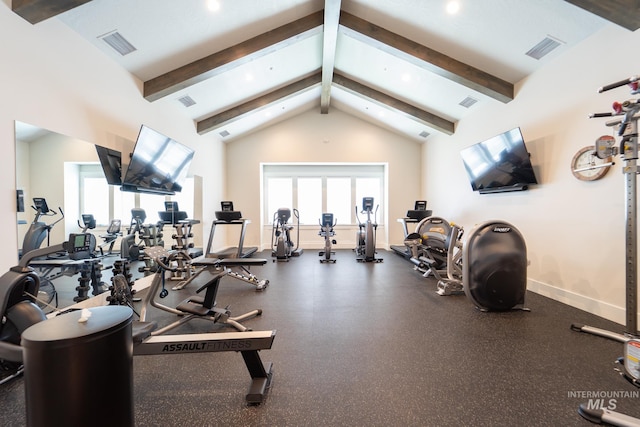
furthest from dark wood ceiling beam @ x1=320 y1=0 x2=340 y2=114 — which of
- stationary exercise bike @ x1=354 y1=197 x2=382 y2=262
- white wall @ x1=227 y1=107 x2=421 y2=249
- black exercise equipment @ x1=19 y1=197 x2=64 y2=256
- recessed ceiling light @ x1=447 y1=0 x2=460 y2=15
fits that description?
black exercise equipment @ x1=19 y1=197 x2=64 y2=256

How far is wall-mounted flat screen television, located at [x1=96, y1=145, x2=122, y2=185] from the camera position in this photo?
3494 mm

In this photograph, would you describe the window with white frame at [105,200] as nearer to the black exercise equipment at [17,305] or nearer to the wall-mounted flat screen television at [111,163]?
the wall-mounted flat screen television at [111,163]

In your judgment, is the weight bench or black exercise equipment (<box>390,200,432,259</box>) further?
black exercise equipment (<box>390,200,432,259</box>)

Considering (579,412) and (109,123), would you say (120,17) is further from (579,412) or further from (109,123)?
(579,412)

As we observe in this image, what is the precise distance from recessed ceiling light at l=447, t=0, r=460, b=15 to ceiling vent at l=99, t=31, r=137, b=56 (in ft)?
13.5

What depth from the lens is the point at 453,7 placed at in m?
3.35

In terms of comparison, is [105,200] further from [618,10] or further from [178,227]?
[618,10]

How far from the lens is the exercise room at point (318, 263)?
5.53ft

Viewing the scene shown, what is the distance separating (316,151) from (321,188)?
124 centimetres

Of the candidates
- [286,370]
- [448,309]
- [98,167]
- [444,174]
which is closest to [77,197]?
[98,167]

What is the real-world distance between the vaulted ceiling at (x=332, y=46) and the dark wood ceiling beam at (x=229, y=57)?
16mm

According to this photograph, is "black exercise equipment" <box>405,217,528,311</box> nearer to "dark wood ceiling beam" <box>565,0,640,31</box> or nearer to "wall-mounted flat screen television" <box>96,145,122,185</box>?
"dark wood ceiling beam" <box>565,0,640,31</box>

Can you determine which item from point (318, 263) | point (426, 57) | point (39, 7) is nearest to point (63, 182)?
point (39, 7)

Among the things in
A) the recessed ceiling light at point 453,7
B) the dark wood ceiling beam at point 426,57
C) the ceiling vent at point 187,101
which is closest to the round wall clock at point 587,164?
the dark wood ceiling beam at point 426,57
